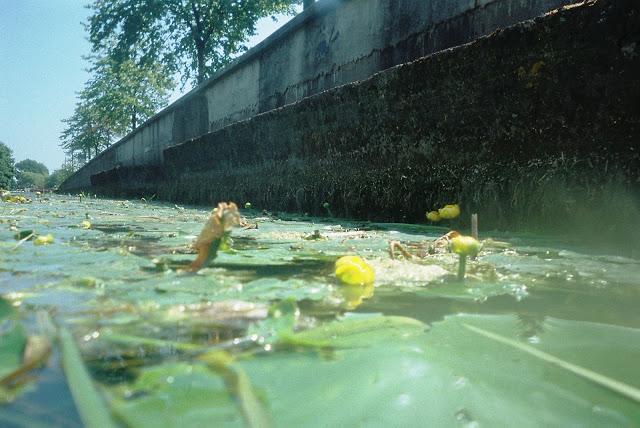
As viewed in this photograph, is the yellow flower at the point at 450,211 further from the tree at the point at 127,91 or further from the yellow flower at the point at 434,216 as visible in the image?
the tree at the point at 127,91

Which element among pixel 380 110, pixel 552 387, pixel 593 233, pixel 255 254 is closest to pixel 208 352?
pixel 552 387

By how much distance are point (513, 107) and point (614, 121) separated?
65cm

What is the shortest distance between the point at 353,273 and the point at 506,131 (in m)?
2.20

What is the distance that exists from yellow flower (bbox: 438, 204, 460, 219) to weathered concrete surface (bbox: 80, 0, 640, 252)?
0.40 ft

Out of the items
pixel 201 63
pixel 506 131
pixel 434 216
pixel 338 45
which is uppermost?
pixel 201 63

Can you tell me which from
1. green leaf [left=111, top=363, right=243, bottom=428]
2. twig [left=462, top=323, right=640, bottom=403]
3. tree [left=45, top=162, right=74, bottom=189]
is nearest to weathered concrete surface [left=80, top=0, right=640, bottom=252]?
twig [left=462, top=323, right=640, bottom=403]

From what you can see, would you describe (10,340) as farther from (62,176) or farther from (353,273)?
(62,176)

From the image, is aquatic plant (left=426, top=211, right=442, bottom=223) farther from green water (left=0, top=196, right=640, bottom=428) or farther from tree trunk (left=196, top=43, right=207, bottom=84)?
tree trunk (left=196, top=43, right=207, bottom=84)

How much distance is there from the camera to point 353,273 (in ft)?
4.41

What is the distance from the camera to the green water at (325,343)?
1.99 feet

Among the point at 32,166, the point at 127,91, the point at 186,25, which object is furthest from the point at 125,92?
the point at 32,166

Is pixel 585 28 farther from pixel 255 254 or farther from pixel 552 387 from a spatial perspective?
pixel 552 387

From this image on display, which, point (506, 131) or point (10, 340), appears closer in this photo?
point (10, 340)

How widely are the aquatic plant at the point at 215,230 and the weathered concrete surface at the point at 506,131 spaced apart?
206 cm
